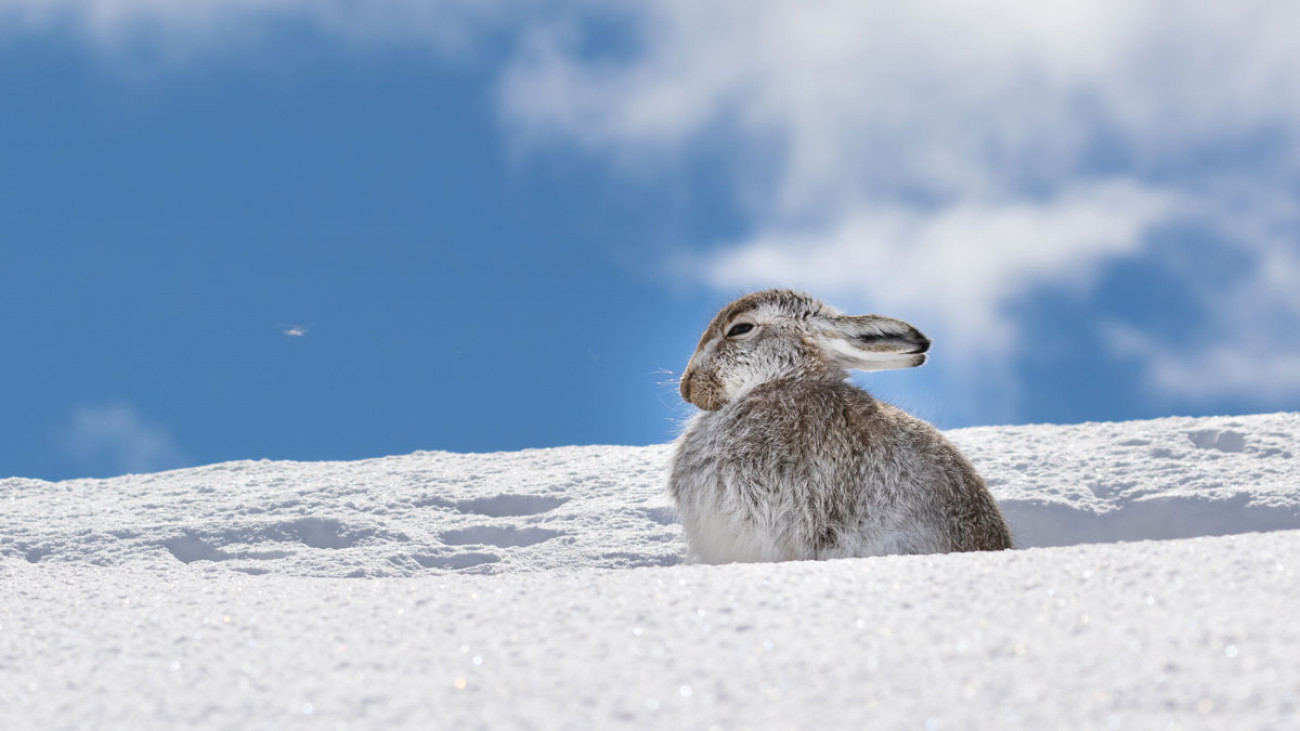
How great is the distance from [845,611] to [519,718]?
86 cm

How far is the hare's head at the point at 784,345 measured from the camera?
4.65 meters

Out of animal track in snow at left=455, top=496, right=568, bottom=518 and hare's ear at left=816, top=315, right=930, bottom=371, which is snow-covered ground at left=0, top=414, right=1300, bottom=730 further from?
animal track in snow at left=455, top=496, right=568, bottom=518

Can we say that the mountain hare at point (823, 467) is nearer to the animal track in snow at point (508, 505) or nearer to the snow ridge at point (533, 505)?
the snow ridge at point (533, 505)

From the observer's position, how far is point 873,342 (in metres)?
4.65

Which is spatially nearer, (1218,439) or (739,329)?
(739,329)

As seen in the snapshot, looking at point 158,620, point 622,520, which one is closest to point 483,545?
point 622,520

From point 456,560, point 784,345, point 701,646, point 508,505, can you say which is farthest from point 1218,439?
point 701,646

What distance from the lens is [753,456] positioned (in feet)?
14.2

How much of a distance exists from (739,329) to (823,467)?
39.4 inches

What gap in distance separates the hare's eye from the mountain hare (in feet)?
0.43

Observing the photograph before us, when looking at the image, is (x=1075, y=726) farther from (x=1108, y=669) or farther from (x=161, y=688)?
(x=161, y=688)

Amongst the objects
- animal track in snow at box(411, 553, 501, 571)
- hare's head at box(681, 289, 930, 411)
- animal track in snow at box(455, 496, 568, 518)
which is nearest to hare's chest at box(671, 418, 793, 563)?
hare's head at box(681, 289, 930, 411)

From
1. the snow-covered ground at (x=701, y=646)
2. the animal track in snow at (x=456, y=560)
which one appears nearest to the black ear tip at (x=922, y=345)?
the snow-covered ground at (x=701, y=646)

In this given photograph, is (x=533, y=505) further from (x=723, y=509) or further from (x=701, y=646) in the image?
(x=701, y=646)
